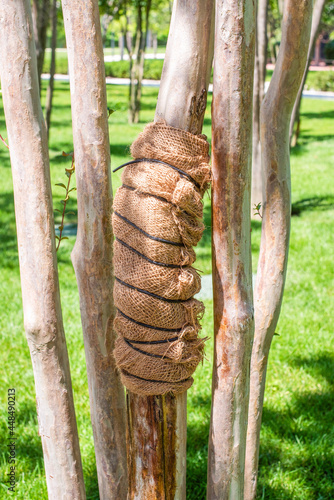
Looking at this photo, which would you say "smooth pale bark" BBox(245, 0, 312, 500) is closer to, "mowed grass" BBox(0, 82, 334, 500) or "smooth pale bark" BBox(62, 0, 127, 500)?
"mowed grass" BBox(0, 82, 334, 500)

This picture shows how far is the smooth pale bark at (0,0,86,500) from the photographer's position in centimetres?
134

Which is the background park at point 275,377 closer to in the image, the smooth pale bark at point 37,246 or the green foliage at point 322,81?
the smooth pale bark at point 37,246

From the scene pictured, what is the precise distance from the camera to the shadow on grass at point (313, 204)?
21.1 ft

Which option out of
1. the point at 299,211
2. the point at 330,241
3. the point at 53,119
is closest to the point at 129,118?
the point at 53,119

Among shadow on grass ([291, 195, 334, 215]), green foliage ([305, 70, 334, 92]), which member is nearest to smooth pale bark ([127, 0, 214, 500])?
shadow on grass ([291, 195, 334, 215])

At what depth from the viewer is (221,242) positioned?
132 cm

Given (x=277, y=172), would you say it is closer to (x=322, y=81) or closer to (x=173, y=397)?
(x=173, y=397)

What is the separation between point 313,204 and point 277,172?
203 inches

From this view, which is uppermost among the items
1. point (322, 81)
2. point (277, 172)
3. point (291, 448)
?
point (277, 172)

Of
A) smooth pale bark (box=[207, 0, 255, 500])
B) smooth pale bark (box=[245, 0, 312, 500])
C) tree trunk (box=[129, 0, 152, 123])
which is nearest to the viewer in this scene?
smooth pale bark (box=[207, 0, 255, 500])

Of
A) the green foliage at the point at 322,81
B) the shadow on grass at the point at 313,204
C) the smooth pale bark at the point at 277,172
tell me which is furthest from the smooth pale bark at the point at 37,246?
the green foliage at the point at 322,81

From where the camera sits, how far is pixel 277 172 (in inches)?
68.3

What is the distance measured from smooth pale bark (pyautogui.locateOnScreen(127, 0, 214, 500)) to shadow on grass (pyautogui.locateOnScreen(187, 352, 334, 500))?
102cm

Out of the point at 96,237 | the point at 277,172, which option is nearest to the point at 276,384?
the point at 277,172
